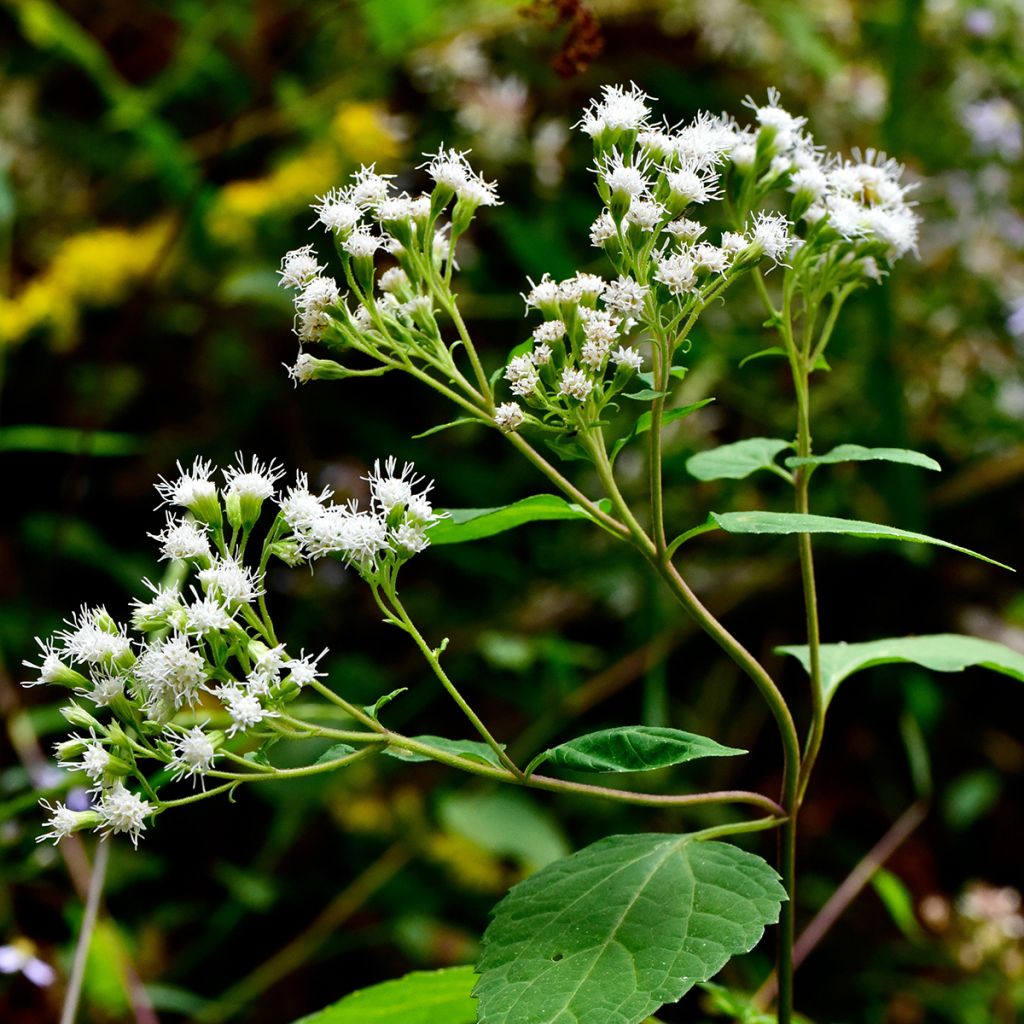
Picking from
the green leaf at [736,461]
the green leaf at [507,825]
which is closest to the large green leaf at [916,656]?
the green leaf at [736,461]

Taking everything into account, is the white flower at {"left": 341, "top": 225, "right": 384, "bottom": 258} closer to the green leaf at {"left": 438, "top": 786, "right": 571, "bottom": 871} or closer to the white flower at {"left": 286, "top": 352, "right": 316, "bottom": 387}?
the white flower at {"left": 286, "top": 352, "right": 316, "bottom": 387}

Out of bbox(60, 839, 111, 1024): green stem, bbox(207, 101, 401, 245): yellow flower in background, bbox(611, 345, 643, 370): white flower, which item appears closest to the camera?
bbox(611, 345, 643, 370): white flower

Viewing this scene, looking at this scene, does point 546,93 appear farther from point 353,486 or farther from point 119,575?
point 119,575

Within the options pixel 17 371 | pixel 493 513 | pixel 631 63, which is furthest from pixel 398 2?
pixel 493 513

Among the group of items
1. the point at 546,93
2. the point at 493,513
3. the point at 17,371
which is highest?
the point at 546,93

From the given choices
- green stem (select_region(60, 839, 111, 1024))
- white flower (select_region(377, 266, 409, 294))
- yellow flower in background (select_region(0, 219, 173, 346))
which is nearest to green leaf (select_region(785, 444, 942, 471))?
white flower (select_region(377, 266, 409, 294))

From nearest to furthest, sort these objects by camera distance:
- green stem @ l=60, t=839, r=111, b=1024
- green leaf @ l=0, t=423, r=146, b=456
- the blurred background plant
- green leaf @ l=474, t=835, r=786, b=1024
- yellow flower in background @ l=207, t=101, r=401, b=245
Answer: green leaf @ l=474, t=835, r=786, b=1024 < green stem @ l=60, t=839, r=111, b=1024 < green leaf @ l=0, t=423, r=146, b=456 < the blurred background plant < yellow flower in background @ l=207, t=101, r=401, b=245

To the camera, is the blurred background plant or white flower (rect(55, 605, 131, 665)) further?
the blurred background plant

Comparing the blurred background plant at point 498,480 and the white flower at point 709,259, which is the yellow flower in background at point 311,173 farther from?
the white flower at point 709,259
